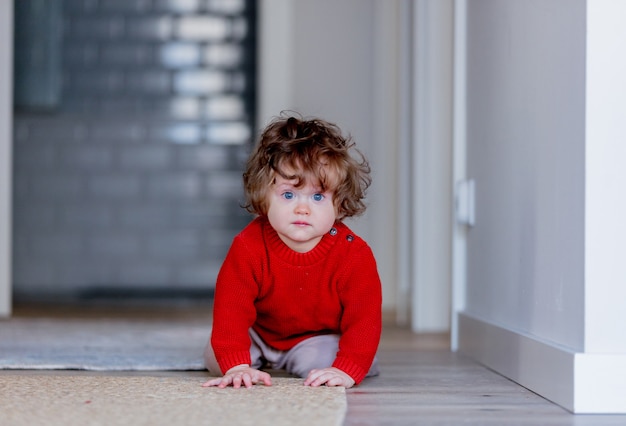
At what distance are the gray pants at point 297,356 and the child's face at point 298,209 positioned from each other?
252 mm

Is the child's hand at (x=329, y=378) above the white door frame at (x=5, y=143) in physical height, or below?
below

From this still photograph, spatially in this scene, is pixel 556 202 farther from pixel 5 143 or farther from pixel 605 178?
pixel 5 143

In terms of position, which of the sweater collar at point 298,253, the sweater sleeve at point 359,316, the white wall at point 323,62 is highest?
the white wall at point 323,62

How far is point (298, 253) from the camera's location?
1697mm

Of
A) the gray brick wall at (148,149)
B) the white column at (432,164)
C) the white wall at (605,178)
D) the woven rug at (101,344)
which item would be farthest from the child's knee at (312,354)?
the gray brick wall at (148,149)

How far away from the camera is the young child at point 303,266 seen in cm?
162

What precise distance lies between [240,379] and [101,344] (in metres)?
0.93

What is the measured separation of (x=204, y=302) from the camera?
4371mm

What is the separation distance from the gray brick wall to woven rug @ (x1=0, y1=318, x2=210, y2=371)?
47.0 inches

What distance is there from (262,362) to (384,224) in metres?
1.95

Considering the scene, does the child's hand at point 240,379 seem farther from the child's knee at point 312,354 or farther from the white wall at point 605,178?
the white wall at point 605,178

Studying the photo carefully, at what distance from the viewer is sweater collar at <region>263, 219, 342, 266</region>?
1691 millimetres

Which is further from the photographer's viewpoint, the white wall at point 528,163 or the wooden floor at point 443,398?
the white wall at point 528,163

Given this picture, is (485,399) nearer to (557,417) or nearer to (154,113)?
(557,417)
